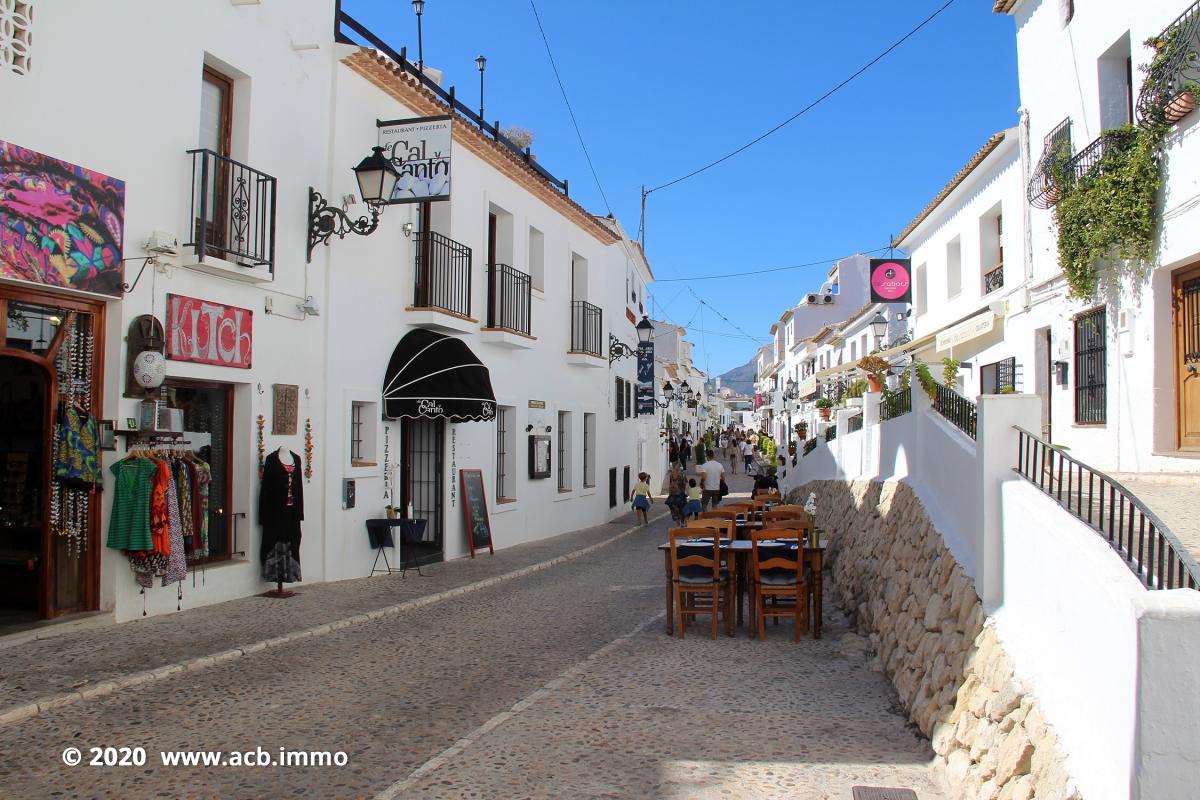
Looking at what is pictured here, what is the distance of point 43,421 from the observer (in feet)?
26.0

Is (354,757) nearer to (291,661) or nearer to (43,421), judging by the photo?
(291,661)

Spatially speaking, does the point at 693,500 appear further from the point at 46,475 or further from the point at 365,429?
the point at 46,475

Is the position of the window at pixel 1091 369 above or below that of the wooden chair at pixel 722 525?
above

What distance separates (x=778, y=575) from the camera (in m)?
8.86

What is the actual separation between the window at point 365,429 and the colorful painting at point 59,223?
14.4 feet

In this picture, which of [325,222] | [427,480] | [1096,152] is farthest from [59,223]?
[1096,152]

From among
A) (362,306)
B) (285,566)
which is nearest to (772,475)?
(362,306)

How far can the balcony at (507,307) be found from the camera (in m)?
15.6

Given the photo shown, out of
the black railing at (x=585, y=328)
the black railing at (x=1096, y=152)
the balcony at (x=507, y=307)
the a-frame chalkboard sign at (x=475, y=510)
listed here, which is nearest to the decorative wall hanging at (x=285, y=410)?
the a-frame chalkboard sign at (x=475, y=510)

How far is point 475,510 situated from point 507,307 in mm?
3858

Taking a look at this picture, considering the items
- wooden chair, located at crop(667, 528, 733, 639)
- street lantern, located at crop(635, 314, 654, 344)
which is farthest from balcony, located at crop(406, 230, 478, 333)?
street lantern, located at crop(635, 314, 654, 344)

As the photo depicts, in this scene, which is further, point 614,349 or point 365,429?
point 614,349

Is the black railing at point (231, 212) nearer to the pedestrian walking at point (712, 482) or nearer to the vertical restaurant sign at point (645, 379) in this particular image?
Result: the pedestrian walking at point (712, 482)

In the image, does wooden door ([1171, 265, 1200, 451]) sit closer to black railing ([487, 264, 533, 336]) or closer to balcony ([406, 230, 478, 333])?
balcony ([406, 230, 478, 333])
